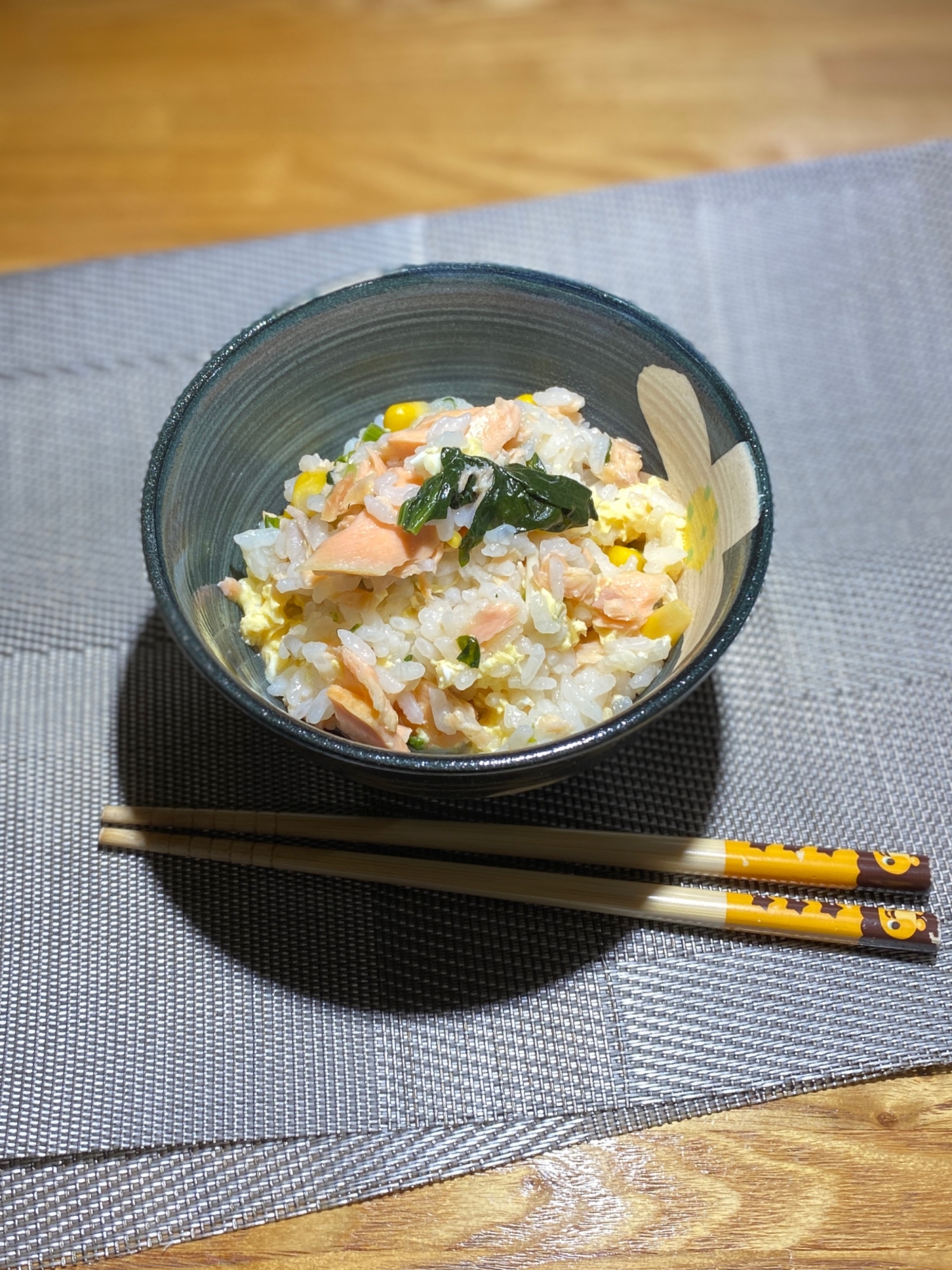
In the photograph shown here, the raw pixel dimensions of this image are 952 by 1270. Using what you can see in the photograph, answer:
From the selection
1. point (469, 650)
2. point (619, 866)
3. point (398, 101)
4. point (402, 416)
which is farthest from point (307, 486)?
point (398, 101)

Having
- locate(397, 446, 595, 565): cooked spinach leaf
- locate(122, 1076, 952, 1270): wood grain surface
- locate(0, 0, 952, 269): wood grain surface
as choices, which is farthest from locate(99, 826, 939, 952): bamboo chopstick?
locate(0, 0, 952, 269): wood grain surface

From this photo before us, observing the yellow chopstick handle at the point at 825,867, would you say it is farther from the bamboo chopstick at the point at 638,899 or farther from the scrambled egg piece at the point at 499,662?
the scrambled egg piece at the point at 499,662

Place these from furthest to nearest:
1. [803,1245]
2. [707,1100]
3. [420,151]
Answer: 1. [420,151]
2. [707,1100]
3. [803,1245]

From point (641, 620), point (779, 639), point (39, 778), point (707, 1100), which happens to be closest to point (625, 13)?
point (779, 639)

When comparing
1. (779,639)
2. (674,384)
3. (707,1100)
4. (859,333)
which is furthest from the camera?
(859,333)

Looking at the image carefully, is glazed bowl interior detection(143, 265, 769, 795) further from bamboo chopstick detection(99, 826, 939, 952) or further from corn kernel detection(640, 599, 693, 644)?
bamboo chopstick detection(99, 826, 939, 952)

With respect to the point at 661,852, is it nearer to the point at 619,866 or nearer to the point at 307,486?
the point at 619,866

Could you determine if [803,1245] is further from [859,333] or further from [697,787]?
[859,333]
